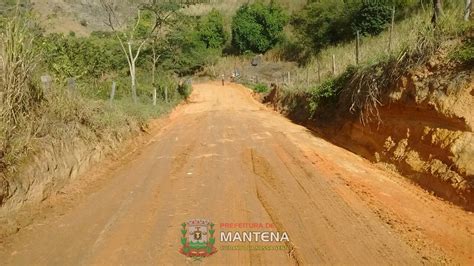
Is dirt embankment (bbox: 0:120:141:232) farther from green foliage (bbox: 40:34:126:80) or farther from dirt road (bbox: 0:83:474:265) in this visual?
green foliage (bbox: 40:34:126:80)

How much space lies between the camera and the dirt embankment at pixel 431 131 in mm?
6785

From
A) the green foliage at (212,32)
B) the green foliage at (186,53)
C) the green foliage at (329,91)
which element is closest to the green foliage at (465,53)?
the green foliage at (329,91)

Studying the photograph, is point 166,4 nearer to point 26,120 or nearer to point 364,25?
point 364,25

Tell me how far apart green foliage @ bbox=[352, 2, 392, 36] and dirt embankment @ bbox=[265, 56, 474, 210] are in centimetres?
2736

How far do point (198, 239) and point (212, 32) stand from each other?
206 feet

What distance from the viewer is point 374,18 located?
3562 cm

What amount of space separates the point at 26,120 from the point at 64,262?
3237 mm

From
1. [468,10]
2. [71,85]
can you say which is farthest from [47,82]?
[468,10]

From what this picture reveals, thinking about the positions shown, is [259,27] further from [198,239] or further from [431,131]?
[198,239]

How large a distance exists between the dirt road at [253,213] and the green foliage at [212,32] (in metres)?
57.3

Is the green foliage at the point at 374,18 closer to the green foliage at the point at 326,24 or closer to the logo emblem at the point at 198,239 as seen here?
the green foliage at the point at 326,24

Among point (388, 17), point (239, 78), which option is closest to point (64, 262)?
point (388, 17)

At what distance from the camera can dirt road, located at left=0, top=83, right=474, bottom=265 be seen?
4.88 meters

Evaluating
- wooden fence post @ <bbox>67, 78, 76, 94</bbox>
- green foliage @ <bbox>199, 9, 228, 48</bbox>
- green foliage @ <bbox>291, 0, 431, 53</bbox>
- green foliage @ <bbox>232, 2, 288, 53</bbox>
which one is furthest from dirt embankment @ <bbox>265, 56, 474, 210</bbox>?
green foliage @ <bbox>199, 9, 228, 48</bbox>
